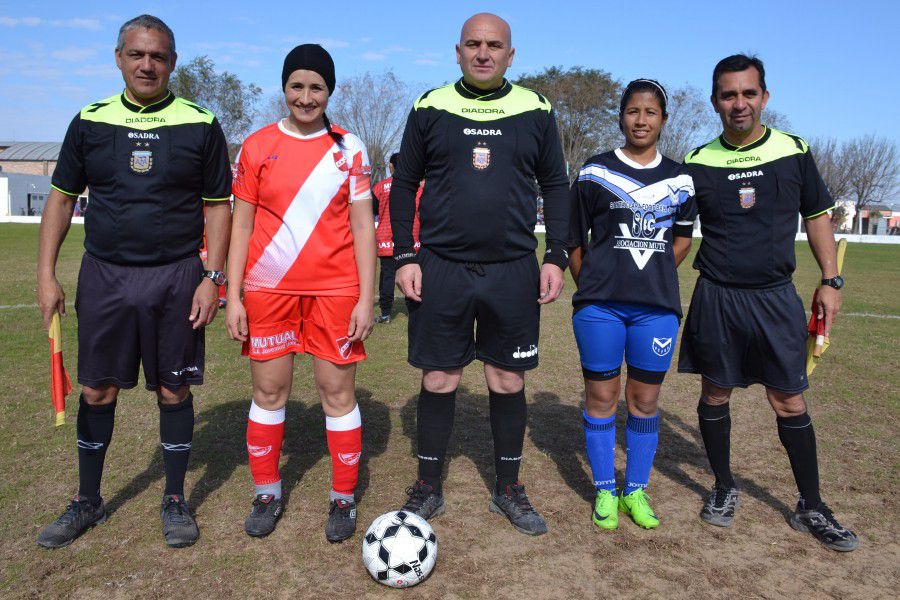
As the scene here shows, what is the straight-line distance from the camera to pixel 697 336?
388 cm

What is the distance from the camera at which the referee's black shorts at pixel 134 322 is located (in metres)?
3.39

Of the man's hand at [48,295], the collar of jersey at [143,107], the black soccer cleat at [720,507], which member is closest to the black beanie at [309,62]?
the collar of jersey at [143,107]

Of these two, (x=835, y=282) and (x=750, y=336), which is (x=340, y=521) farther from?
(x=835, y=282)

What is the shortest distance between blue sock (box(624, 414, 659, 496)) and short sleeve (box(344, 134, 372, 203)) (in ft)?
6.32

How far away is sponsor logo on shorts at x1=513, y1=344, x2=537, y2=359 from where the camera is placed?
3615mm

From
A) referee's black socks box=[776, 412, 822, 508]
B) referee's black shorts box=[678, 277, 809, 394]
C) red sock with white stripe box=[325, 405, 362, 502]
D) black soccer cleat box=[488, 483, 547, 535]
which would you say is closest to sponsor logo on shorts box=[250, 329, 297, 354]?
red sock with white stripe box=[325, 405, 362, 502]

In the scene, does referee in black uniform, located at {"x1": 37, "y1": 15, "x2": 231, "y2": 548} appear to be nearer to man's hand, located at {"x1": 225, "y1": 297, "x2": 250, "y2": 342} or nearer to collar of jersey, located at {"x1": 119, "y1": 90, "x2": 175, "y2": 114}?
collar of jersey, located at {"x1": 119, "y1": 90, "x2": 175, "y2": 114}

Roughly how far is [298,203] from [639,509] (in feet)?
8.00

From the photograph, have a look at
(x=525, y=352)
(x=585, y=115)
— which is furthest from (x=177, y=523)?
(x=585, y=115)

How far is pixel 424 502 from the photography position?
3.74 meters

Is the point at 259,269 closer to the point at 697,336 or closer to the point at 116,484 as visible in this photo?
the point at 116,484

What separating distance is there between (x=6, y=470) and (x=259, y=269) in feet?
7.62

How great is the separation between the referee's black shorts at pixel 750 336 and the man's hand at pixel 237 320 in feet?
7.98

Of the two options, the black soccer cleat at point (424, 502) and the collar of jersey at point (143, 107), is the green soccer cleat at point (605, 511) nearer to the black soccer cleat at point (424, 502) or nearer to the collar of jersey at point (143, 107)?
the black soccer cleat at point (424, 502)
